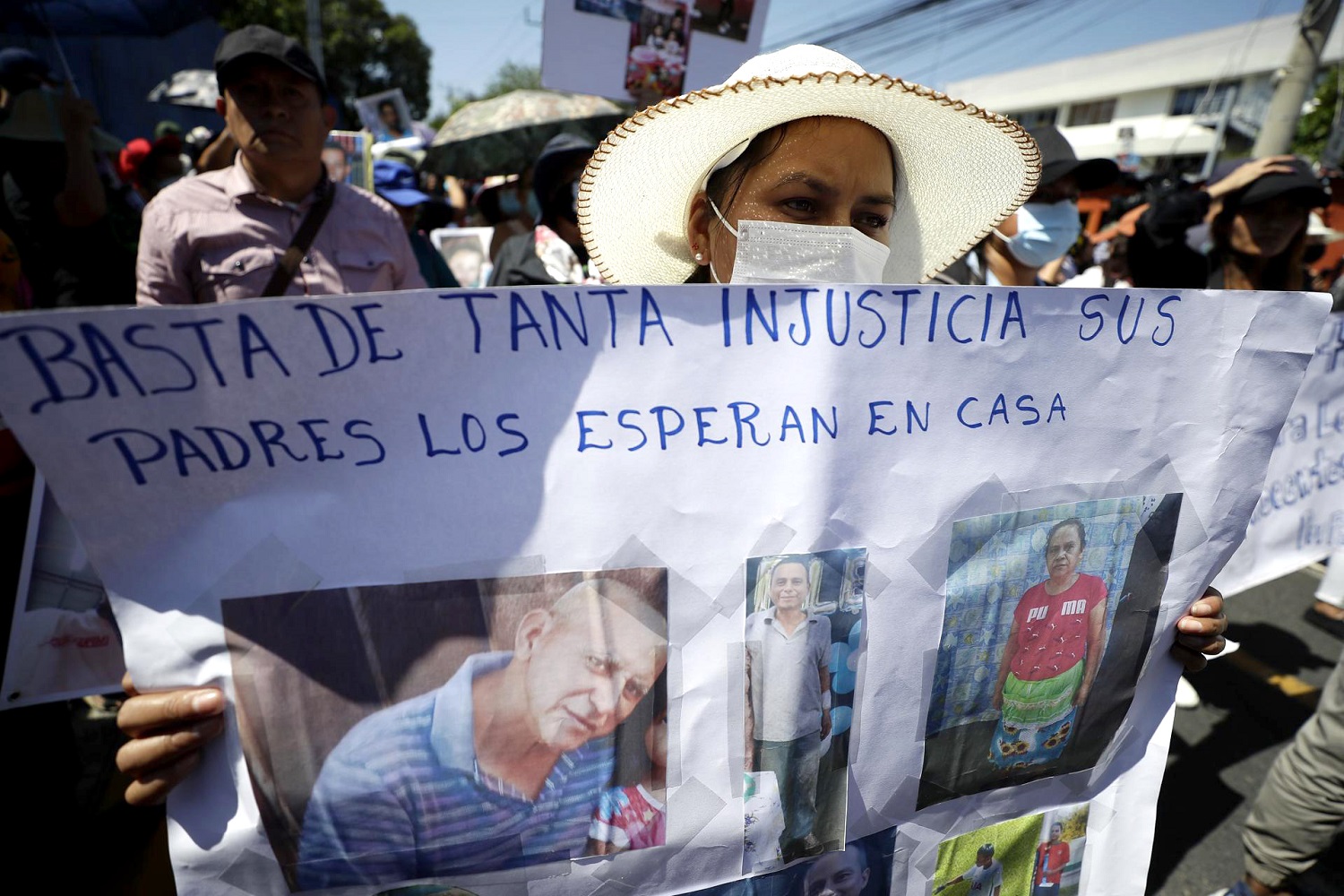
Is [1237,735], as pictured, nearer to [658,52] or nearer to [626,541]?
[626,541]

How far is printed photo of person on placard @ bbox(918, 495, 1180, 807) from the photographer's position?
958 mm

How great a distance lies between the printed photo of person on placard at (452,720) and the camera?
0.75m

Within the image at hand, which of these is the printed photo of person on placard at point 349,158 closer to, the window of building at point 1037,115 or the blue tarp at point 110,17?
the blue tarp at point 110,17

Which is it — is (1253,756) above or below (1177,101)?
below

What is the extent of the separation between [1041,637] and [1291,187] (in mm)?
2697

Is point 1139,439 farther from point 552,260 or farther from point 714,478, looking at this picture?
point 552,260

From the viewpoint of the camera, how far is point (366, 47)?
30.0 m

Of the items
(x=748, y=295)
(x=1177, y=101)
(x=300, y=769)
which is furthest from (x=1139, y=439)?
(x=1177, y=101)

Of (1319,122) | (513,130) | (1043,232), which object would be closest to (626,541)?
(1043,232)

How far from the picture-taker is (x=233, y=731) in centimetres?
76

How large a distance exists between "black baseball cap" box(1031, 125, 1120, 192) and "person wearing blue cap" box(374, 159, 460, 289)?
8.98 feet

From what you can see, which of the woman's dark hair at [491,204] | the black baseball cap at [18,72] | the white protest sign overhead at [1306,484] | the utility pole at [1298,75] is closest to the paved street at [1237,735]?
the white protest sign overhead at [1306,484]

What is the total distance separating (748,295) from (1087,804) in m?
Answer: 1.00

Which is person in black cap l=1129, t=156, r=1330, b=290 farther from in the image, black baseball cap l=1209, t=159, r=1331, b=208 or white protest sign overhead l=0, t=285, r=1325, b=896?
white protest sign overhead l=0, t=285, r=1325, b=896
